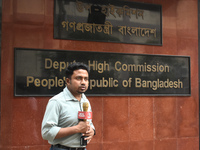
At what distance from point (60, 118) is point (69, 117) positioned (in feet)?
0.30

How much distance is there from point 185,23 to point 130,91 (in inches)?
75.7

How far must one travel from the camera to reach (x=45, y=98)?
5719 millimetres

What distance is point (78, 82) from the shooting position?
337 centimetres

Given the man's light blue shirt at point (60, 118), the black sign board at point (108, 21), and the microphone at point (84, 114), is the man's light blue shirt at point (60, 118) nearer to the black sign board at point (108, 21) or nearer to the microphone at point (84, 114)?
the microphone at point (84, 114)

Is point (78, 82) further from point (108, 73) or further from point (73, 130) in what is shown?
point (108, 73)

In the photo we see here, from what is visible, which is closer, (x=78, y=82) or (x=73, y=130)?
(x=73, y=130)

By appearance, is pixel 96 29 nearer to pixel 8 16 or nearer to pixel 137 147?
pixel 8 16

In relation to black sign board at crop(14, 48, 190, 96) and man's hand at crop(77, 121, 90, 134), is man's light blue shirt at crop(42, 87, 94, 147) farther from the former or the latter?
A: black sign board at crop(14, 48, 190, 96)

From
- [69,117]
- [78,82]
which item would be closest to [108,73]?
[78,82]

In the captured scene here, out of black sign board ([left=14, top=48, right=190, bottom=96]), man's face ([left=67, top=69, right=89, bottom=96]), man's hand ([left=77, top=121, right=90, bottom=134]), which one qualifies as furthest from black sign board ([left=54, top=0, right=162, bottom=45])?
man's hand ([left=77, top=121, right=90, bottom=134])

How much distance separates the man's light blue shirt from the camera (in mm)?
3170

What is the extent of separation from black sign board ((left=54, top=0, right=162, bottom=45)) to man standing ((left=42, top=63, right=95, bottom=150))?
2602mm

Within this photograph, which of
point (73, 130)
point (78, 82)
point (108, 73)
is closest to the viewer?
point (73, 130)

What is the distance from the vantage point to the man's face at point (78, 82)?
3.37 m
